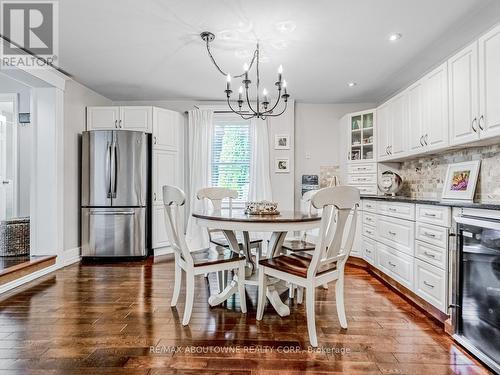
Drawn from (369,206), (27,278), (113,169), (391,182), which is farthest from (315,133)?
(27,278)

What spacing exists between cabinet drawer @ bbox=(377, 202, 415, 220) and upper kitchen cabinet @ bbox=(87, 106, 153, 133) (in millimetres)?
3369

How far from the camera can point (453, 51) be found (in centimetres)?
292

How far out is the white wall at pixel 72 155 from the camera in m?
3.89

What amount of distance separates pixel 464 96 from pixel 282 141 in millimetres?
2684

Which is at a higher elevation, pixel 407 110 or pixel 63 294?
pixel 407 110

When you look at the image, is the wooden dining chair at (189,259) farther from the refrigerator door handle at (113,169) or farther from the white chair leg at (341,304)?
the refrigerator door handle at (113,169)

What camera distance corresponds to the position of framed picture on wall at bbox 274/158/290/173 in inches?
188

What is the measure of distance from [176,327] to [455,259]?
2.07m

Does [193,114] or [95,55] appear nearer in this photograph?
[95,55]

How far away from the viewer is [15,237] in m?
3.79

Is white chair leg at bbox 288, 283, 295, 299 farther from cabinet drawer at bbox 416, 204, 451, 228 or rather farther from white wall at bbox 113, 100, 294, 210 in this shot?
white wall at bbox 113, 100, 294, 210

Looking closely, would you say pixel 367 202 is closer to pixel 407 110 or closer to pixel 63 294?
pixel 407 110

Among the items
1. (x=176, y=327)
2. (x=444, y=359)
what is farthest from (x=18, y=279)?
(x=444, y=359)

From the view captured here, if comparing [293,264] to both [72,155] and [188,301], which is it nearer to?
[188,301]
